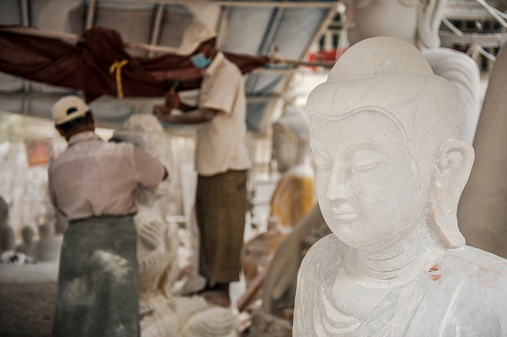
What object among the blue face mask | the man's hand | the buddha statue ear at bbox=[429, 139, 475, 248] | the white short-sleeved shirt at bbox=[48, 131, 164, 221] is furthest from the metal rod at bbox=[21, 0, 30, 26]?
the buddha statue ear at bbox=[429, 139, 475, 248]

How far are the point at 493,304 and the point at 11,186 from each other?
19.7ft

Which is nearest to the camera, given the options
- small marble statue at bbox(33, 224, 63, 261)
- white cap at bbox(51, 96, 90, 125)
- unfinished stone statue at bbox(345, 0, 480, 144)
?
unfinished stone statue at bbox(345, 0, 480, 144)

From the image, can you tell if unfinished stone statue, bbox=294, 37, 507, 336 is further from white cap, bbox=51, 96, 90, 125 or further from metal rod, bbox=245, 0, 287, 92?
metal rod, bbox=245, 0, 287, 92

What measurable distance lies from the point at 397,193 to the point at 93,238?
6.53ft

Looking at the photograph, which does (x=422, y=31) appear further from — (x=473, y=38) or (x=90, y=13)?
(x=90, y=13)

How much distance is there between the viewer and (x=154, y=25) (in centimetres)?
563

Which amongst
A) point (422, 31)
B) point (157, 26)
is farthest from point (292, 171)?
point (422, 31)

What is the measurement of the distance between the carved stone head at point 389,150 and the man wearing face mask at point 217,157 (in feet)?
7.69

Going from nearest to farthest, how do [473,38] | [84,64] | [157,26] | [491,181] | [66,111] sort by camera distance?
[491,181] → [66,111] → [473,38] → [84,64] → [157,26]

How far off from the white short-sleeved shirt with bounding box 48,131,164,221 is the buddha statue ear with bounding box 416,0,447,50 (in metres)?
1.68

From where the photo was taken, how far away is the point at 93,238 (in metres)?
3.15

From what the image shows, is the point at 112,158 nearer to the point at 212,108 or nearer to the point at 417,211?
the point at 212,108

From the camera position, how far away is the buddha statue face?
1.64 metres

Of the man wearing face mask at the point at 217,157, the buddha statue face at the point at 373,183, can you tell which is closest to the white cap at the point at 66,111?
the man wearing face mask at the point at 217,157
